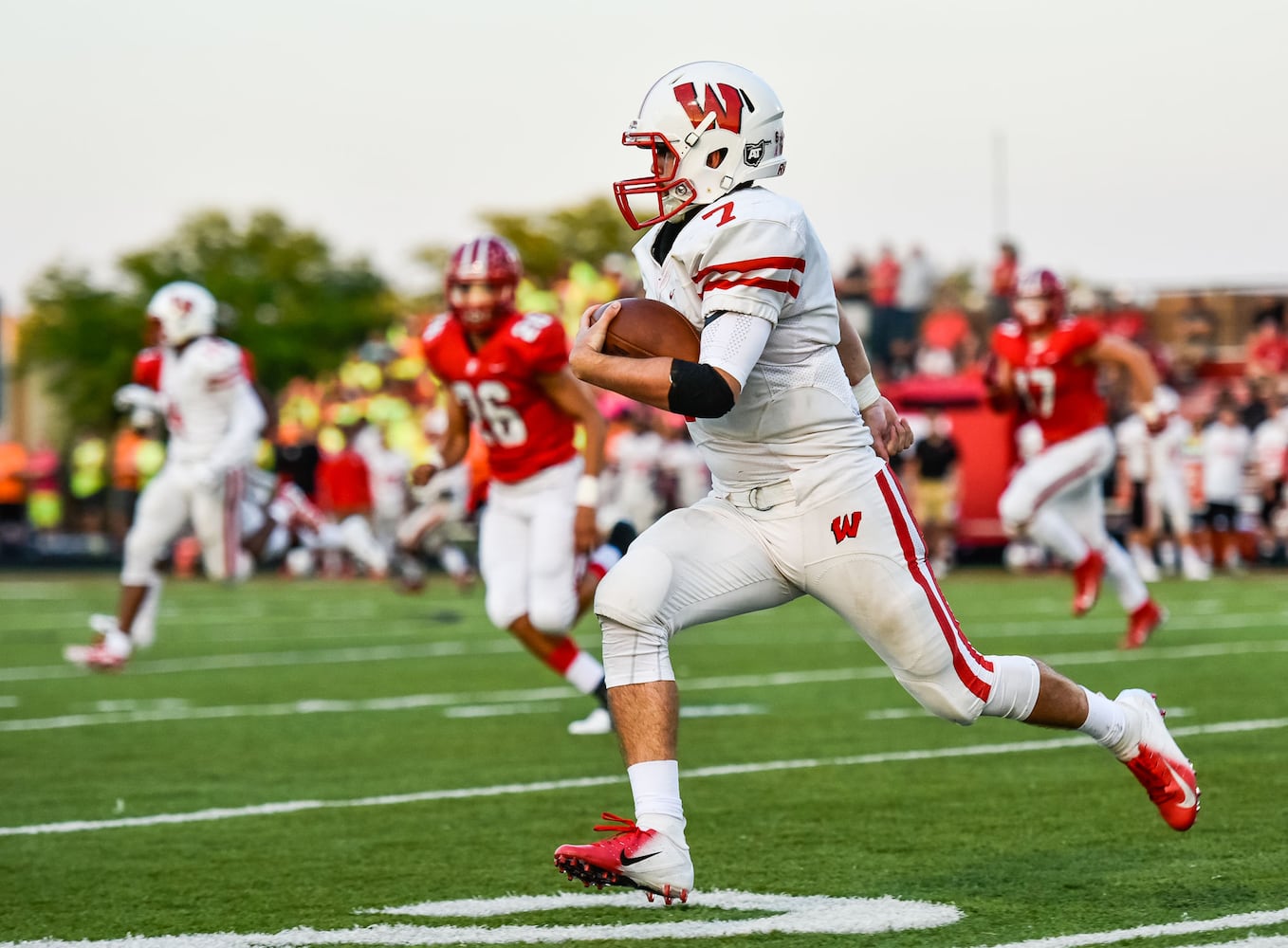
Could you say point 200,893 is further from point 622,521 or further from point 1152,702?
point 622,521

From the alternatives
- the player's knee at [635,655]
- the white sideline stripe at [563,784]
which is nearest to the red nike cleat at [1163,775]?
the player's knee at [635,655]

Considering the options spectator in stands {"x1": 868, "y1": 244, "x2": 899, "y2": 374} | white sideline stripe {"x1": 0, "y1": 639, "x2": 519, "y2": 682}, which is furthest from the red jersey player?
spectator in stands {"x1": 868, "y1": 244, "x2": 899, "y2": 374}

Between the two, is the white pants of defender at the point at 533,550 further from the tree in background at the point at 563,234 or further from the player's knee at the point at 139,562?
the tree in background at the point at 563,234

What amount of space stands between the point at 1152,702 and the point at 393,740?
3.34 meters

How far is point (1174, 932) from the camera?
11.9 ft

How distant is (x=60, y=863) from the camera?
4.72 meters

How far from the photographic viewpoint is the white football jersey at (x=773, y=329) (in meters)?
3.90

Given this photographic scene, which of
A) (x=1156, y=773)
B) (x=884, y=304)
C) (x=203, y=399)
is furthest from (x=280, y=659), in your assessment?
(x=884, y=304)

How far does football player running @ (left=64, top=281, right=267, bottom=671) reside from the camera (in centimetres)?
1038

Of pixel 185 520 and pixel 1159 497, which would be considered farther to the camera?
pixel 1159 497

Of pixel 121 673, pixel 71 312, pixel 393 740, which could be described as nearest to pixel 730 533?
pixel 393 740

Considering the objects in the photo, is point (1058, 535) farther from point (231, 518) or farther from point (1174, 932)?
point (1174, 932)

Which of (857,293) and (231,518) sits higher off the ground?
(857,293)

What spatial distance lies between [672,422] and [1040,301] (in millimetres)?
12466
